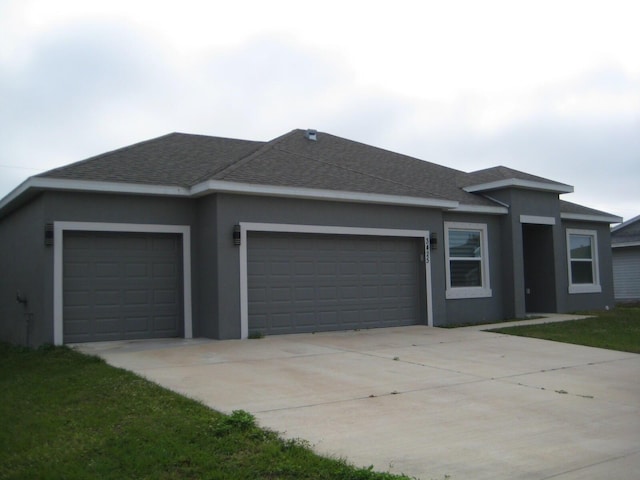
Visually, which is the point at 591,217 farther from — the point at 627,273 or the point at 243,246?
the point at 243,246

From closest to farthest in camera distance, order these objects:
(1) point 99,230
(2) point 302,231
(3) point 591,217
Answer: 1. (1) point 99,230
2. (2) point 302,231
3. (3) point 591,217

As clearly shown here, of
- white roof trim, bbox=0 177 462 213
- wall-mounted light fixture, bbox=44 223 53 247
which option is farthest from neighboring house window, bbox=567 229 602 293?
wall-mounted light fixture, bbox=44 223 53 247

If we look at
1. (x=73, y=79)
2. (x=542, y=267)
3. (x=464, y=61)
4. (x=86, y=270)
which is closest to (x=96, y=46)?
(x=73, y=79)

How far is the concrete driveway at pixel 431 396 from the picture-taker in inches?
212

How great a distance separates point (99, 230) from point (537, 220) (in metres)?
12.1

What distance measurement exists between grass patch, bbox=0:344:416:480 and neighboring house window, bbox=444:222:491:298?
10.3m

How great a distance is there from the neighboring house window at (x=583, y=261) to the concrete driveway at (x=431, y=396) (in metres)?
8.21

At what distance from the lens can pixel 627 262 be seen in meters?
26.7

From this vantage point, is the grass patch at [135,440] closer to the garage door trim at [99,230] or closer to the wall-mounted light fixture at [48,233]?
the garage door trim at [99,230]

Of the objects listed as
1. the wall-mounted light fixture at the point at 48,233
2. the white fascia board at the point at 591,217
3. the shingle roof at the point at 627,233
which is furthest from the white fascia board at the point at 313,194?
the shingle roof at the point at 627,233

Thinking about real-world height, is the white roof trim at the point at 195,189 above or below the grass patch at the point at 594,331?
above

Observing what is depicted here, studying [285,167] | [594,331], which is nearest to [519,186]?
[594,331]

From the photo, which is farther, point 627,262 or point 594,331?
point 627,262

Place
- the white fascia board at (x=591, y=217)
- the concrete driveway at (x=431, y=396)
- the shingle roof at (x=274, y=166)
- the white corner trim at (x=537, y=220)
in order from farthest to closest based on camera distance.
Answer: the white fascia board at (x=591, y=217), the white corner trim at (x=537, y=220), the shingle roof at (x=274, y=166), the concrete driveway at (x=431, y=396)
